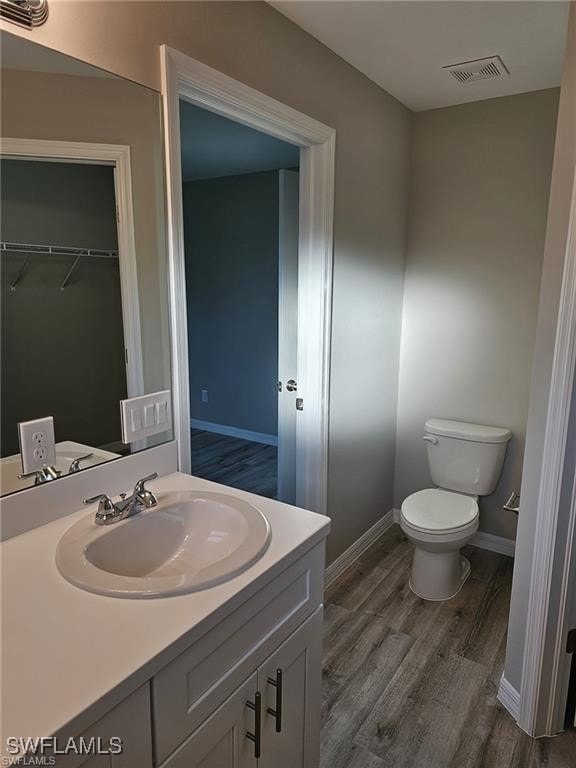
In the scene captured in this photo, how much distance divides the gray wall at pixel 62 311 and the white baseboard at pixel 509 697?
1.66 meters

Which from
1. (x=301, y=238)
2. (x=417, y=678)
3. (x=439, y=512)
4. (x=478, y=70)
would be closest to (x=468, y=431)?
(x=439, y=512)

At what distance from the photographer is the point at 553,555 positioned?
Result: 164 centimetres

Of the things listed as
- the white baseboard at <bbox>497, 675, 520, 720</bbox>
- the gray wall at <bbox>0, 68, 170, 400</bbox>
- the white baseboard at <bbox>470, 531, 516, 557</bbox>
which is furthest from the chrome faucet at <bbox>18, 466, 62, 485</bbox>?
the white baseboard at <bbox>470, 531, 516, 557</bbox>

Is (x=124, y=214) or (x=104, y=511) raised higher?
(x=124, y=214)

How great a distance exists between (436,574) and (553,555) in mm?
917

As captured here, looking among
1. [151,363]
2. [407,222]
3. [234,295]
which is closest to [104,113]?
[151,363]

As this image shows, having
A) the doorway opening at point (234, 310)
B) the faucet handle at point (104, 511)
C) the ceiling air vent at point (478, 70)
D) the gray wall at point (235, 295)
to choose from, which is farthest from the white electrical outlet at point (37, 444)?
the gray wall at point (235, 295)

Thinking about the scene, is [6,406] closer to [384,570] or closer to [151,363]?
[151,363]

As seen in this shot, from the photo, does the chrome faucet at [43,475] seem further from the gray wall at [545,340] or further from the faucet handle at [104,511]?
the gray wall at [545,340]

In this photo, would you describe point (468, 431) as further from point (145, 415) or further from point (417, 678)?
point (145, 415)

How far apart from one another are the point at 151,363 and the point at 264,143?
2353 mm

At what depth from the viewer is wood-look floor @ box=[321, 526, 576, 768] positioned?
168cm

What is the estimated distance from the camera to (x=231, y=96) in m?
1.62

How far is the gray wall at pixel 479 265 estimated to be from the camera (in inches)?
102
